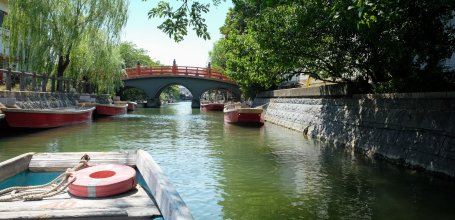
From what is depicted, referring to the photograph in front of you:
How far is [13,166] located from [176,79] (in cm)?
4508

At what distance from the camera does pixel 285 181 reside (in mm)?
8516

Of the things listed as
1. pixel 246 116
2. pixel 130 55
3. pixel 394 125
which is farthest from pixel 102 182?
pixel 130 55

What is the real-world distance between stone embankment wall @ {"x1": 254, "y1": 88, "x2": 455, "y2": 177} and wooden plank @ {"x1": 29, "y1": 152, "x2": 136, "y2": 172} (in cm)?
635

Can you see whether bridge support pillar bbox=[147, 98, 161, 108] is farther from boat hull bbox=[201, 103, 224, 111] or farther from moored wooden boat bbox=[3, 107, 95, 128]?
moored wooden boat bbox=[3, 107, 95, 128]

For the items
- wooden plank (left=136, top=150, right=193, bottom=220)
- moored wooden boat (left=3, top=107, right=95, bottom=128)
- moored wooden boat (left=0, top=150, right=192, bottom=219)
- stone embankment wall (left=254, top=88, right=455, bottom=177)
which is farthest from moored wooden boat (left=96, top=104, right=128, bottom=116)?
wooden plank (left=136, top=150, right=193, bottom=220)

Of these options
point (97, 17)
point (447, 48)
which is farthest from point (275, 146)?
→ point (97, 17)

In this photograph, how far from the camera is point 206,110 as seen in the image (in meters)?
46.9

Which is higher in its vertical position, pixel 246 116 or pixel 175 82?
pixel 175 82

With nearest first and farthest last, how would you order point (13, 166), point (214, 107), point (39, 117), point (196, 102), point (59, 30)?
point (13, 166) → point (39, 117) → point (59, 30) → point (214, 107) → point (196, 102)

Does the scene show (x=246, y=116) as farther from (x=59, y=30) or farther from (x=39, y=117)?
(x=59, y=30)

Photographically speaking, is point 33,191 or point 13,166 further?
point 13,166

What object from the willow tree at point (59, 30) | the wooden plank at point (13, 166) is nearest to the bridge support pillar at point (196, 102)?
the willow tree at point (59, 30)

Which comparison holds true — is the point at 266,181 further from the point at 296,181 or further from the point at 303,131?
the point at 303,131

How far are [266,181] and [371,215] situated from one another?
2705mm
